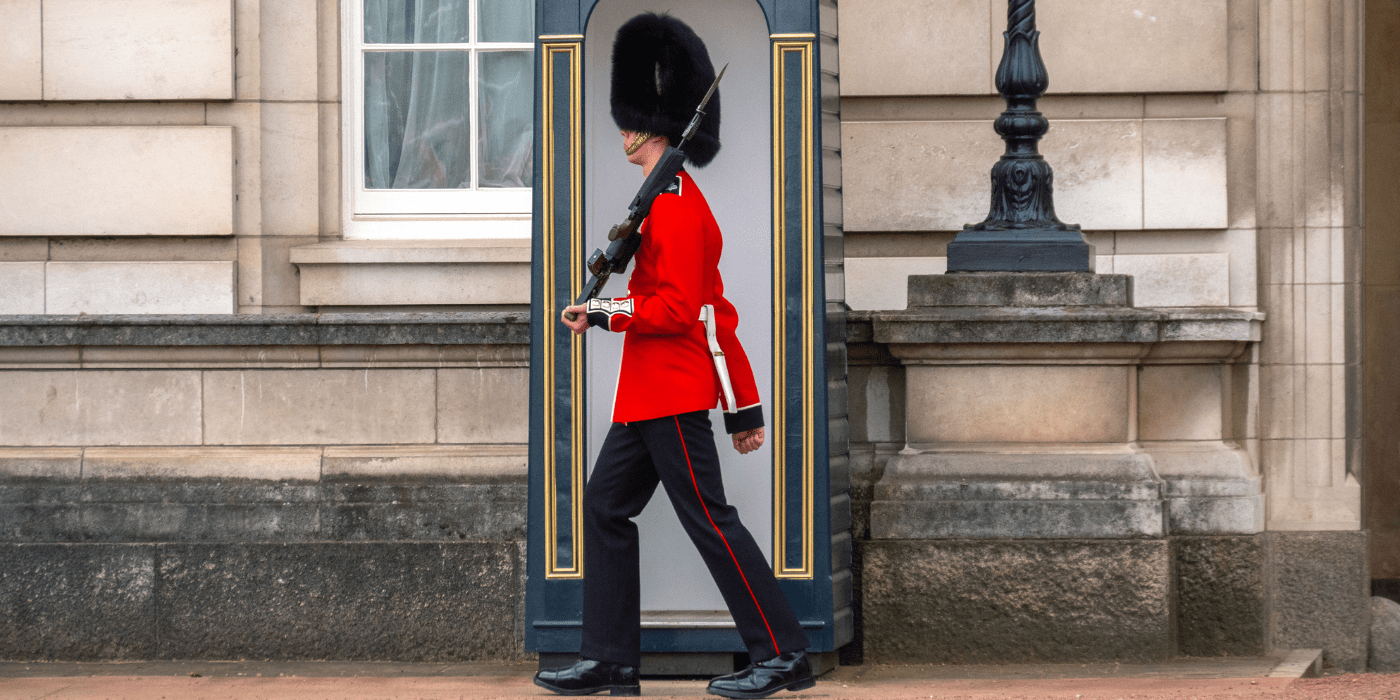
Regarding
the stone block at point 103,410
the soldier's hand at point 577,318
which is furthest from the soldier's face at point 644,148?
the stone block at point 103,410

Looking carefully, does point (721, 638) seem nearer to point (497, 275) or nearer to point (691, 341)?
point (691, 341)

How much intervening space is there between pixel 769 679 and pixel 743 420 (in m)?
0.79

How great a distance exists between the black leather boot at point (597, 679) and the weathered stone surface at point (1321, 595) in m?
2.56

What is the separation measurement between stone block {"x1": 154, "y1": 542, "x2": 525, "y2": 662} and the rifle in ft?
4.64

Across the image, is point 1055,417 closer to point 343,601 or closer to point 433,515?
point 433,515

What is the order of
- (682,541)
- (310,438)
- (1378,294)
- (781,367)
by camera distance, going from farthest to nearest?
(1378,294), (310,438), (682,541), (781,367)

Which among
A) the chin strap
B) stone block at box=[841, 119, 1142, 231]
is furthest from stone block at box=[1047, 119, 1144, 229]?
the chin strap

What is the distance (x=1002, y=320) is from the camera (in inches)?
186

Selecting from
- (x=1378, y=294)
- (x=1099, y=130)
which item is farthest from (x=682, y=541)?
(x=1378, y=294)

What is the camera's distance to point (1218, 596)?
4.88 m

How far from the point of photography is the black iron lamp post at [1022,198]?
4.83 m

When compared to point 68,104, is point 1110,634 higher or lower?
lower

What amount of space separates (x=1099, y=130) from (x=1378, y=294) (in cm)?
282

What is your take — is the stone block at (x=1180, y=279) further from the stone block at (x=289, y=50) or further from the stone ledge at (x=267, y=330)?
the stone block at (x=289, y=50)
